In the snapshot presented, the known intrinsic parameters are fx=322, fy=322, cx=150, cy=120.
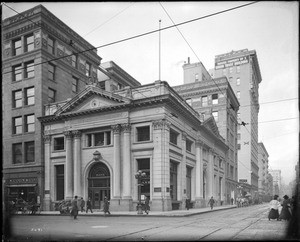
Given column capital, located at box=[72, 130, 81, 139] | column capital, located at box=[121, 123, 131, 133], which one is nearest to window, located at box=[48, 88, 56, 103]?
column capital, located at box=[72, 130, 81, 139]

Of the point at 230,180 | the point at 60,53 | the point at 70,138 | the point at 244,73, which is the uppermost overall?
the point at 244,73

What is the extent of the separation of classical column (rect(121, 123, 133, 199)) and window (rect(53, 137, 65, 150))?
345 inches

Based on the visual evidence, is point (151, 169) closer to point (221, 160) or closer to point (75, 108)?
point (75, 108)

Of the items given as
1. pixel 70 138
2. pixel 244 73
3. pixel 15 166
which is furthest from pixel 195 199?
pixel 244 73

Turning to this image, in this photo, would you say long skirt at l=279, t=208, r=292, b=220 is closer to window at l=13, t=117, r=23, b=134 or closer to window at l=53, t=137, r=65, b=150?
window at l=53, t=137, r=65, b=150

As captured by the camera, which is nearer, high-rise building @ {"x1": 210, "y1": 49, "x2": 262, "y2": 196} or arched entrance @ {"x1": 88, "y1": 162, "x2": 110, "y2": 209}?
arched entrance @ {"x1": 88, "y1": 162, "x2": 110, "y2": 209}

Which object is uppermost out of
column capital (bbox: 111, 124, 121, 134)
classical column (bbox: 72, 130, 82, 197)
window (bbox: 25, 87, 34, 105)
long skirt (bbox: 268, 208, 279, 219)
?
window (bbox: 25, 87, 34, 105)

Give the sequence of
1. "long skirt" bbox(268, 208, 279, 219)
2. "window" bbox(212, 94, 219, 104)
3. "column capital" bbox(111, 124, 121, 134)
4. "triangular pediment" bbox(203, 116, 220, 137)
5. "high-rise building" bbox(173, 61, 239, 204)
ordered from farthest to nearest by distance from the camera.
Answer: "window" bbox(212, 94, 219, 104), "high-rise building" bbox(173, 61, 239, 204), "triangular pediment" bbox(203, 116, 220, 137), "column capital" bbox(111, 124, 121, 134), "long skirt" bbox(268, 208, 279, 219)

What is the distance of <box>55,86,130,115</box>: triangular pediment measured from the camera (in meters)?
32.8

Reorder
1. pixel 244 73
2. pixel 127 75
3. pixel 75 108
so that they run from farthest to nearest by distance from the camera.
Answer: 1. pixel 244 73
2. pixel 127 75
3. pixel 75 108

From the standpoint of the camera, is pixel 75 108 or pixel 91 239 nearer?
pixel 91 239

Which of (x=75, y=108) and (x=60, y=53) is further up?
(x=60, y=53)

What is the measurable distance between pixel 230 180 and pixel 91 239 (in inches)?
2126

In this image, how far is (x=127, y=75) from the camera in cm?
5203
